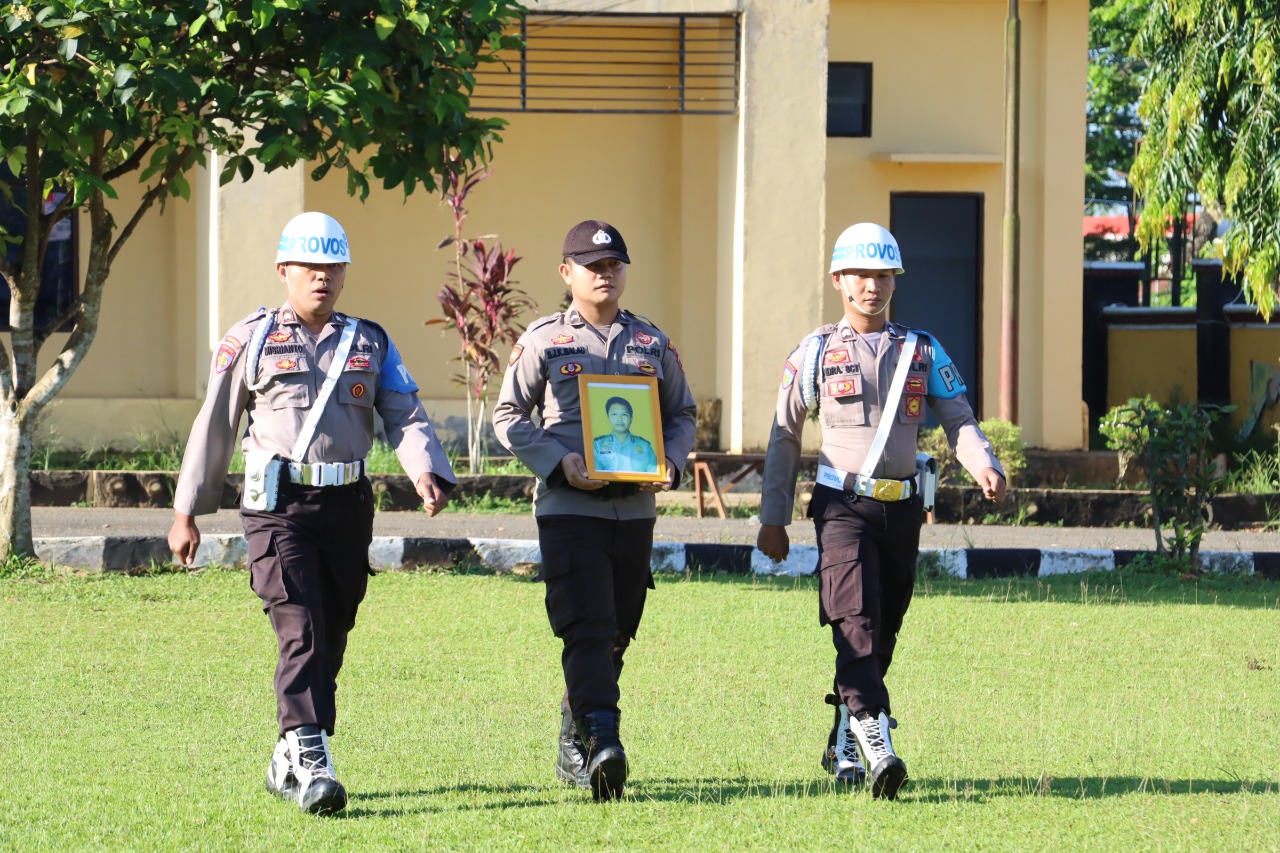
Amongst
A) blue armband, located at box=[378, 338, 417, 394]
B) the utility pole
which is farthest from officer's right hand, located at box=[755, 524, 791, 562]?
the utility pole

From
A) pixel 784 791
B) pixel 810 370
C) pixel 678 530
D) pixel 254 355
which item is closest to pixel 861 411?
pixel 810 370

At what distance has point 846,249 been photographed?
19.4 feet

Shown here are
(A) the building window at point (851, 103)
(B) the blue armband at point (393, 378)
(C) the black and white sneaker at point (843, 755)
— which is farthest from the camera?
(A) the building window at point (851, 103)

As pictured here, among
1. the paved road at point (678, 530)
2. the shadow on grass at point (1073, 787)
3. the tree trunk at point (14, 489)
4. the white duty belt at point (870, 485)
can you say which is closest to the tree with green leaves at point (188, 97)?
the tree trunk at point (14, 489)

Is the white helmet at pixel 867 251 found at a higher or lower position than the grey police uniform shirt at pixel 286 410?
higher

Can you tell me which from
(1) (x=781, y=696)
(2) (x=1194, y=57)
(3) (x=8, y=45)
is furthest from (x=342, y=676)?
(2) (x=1194, y=57)

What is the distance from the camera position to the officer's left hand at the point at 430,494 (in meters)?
5.48

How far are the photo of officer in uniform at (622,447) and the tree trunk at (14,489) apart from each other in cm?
596

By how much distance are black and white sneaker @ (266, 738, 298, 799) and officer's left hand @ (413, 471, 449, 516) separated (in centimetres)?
85

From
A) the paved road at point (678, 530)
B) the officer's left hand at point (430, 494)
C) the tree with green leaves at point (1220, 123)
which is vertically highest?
the tree with green leaves at point (1220, 123)

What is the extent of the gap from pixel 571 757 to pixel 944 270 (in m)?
13.0

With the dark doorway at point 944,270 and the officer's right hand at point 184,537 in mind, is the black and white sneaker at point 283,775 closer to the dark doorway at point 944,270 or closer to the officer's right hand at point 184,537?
the officer's right hand at point 184,537

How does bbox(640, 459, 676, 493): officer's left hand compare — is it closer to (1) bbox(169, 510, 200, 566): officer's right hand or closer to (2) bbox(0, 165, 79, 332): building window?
(1) bbox(169, 510, 200, 566): officer's right hand

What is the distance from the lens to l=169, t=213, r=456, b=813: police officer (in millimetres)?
5387
